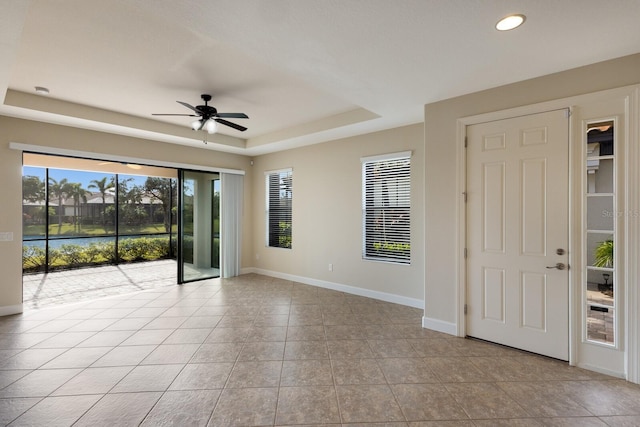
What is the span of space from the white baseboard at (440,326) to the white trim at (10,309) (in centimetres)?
559

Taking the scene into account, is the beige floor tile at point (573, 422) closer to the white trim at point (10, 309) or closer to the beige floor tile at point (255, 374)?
the beige floor tile at point (255, 374)

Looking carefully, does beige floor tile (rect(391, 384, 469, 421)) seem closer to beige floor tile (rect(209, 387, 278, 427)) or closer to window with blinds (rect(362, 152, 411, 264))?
beige floor tile (rect(209, 387, 278, 427))

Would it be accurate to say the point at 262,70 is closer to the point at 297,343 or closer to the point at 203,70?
the point at 203,70

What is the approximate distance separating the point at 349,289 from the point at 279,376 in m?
2.83

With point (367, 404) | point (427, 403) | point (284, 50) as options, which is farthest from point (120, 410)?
point (284, 50)

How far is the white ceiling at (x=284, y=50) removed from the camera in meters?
1.97

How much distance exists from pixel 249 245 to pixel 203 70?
14.7ft

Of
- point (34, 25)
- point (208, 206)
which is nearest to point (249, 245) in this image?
point (208, 206)

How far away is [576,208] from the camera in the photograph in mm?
2738

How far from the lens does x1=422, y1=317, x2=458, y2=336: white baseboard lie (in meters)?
3.44

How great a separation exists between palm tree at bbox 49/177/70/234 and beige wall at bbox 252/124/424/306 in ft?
17.6

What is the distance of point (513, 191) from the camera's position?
10.1 feet

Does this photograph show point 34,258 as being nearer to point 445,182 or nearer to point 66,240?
point 66,240

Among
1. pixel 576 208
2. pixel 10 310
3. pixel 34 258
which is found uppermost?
pixel 576 208
